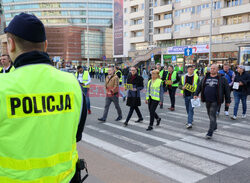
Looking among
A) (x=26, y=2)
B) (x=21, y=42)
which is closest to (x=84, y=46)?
(x=26, y=2)

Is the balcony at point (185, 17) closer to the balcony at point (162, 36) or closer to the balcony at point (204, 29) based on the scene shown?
the balcony at point (204, 29)

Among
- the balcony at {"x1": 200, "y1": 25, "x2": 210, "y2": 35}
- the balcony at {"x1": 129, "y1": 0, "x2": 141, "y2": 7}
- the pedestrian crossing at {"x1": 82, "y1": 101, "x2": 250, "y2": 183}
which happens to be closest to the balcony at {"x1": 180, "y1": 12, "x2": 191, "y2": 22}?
the balcony at {"x1": 200, "y1": 25, "x2": 210, "y2": 35}

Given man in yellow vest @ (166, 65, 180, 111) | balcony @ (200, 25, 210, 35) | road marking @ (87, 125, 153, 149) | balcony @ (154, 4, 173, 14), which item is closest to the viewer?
road marking @ (87, 125, 153, 149)

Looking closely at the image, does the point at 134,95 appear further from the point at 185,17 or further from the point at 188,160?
the point at 185,17

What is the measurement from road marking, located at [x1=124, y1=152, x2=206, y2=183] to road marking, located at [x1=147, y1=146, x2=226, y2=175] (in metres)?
0.21

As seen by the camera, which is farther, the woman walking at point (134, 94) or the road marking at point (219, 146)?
the woman walking at point (134, 94)

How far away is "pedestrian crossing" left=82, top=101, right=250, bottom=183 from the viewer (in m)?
4.58

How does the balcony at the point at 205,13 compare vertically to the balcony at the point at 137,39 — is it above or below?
above

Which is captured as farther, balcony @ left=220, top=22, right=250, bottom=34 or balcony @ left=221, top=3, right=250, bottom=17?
balcony @ left=220, top=22, right=250, bottom=34

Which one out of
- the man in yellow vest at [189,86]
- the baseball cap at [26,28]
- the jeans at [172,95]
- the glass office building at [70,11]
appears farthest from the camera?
the glass office building at [70,11]

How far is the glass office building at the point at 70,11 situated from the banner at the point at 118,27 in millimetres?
23866

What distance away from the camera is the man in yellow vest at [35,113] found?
4.56 ft

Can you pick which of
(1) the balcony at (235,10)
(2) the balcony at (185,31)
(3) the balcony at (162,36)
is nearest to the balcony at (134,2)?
(3) the balcony at (162,36)

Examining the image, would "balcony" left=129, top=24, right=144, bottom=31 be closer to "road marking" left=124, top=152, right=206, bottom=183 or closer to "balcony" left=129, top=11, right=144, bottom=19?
"balcony" left=129, top=11, right=144, bottom=19
